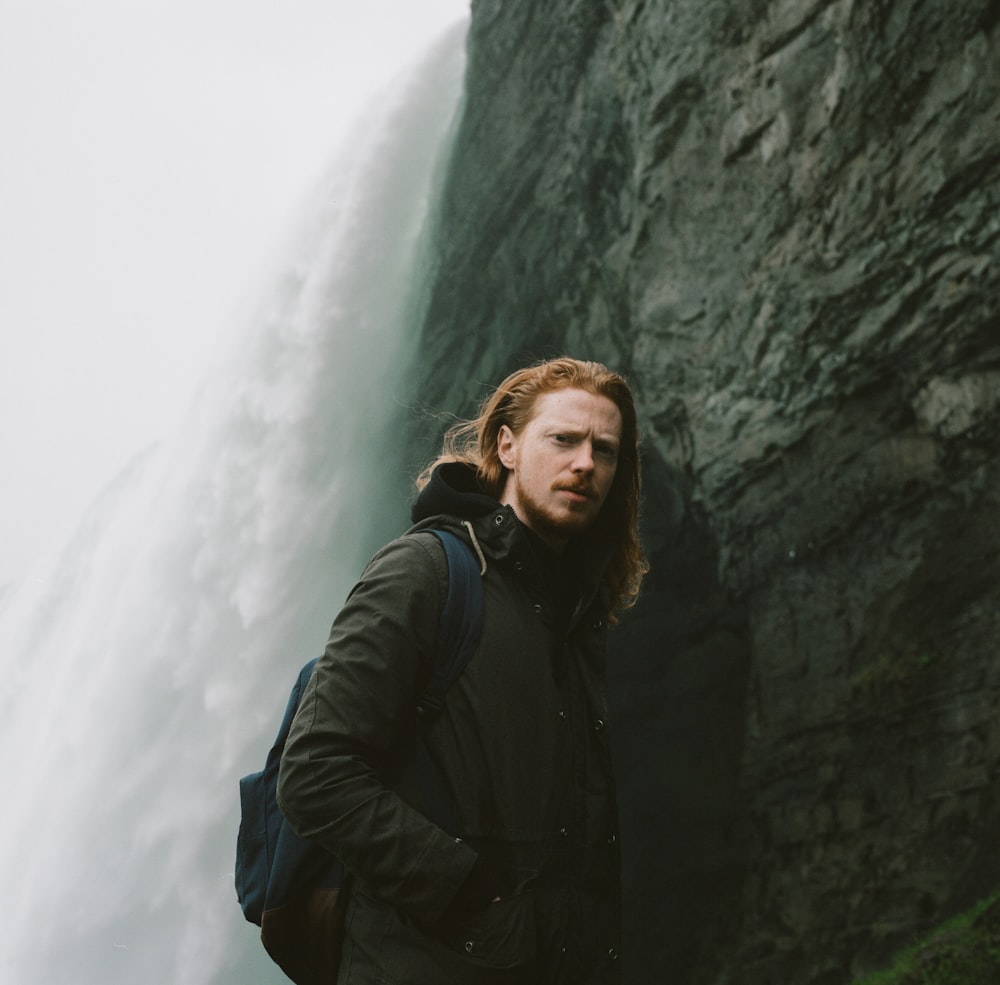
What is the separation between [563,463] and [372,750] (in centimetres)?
89

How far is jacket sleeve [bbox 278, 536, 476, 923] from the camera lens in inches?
69.2

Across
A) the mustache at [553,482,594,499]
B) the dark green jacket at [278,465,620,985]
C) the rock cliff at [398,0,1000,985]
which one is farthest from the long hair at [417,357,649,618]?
the rock cliff at [398,0,1000,985]

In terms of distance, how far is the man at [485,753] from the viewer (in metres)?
1.78

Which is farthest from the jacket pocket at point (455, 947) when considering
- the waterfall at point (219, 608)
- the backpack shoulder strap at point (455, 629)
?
the waterfall at point (219, 608)

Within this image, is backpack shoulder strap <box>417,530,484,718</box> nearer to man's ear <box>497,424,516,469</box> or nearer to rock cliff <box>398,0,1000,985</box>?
man's ear <box>497,424,516,469</box>

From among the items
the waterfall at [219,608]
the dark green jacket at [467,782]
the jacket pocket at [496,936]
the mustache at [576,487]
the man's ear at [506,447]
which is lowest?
the jacket pocket at [496,936]

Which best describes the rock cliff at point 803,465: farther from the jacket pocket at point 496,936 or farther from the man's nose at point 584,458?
the jacket pocket at point 496,936

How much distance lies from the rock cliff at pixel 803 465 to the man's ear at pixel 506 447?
4.11 m

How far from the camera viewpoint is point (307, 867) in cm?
199

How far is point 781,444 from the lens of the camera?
7176 mm

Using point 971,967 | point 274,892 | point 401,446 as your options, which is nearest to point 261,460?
point 401,446

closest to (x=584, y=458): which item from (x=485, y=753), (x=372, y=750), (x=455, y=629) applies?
(x=455, y=629)

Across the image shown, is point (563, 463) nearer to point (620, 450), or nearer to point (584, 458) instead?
point (584, 458)

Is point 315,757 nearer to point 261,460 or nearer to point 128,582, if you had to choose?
point 261,460
